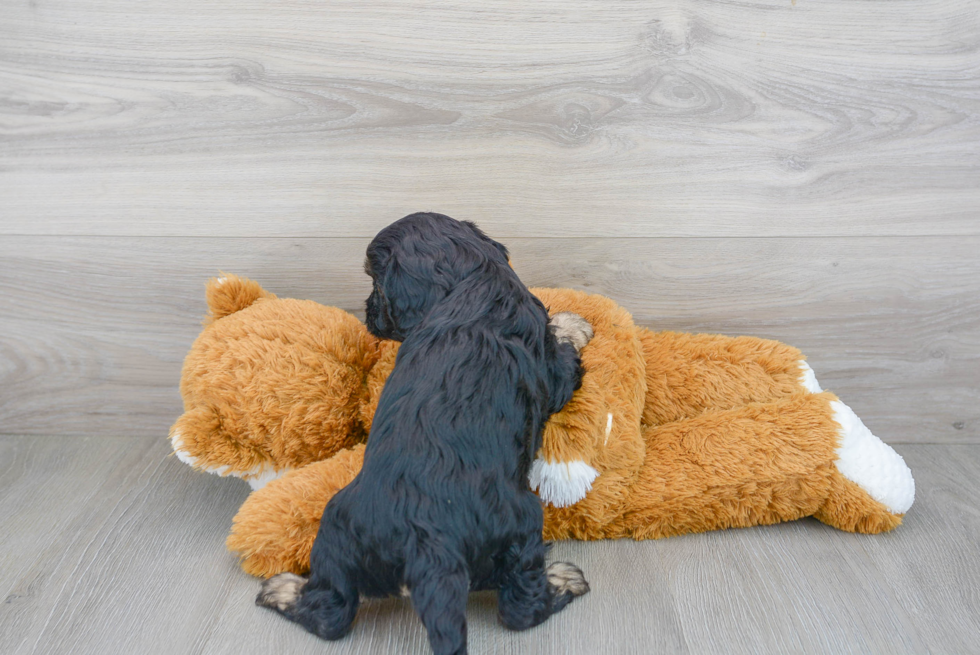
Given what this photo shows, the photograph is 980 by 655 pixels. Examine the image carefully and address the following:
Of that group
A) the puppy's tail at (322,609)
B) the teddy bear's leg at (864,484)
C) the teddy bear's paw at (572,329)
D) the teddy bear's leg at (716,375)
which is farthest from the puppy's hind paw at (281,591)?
the teddy bear's leg at (864,484)

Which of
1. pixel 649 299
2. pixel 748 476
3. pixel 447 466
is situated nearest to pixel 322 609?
pixel 447 466

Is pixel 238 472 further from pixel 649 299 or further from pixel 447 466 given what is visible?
pixel 649 299

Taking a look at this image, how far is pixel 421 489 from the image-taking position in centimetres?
115

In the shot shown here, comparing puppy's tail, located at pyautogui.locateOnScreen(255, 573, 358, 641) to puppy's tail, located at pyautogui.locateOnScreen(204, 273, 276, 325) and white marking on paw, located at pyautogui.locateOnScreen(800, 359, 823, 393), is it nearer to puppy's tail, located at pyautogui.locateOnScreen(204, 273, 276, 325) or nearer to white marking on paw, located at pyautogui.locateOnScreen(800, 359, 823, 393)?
puppy's tail, located at pyautogui.locateOnScreen(204, 273, 276, 325)

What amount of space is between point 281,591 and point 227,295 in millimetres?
680

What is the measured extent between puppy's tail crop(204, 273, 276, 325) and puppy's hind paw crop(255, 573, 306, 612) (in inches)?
24.5

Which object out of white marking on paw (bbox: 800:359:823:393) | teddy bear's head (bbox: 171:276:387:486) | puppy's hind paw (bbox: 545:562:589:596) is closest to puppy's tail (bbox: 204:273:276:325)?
teddy bear's head (bbox: 171:276:387:486)

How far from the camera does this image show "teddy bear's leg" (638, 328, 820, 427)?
1.66 m

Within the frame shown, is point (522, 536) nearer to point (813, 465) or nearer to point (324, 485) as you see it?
point (324, 485)

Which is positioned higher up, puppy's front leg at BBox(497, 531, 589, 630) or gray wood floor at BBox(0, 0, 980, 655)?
gray wood floor at BBox(0, 0, 980, 655)

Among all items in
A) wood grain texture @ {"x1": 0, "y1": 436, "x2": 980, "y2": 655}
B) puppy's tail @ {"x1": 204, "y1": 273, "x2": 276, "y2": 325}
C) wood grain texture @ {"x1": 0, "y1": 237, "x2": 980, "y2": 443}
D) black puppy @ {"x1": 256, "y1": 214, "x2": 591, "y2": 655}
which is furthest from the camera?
wood grain texture @ {"x1": 0, "y1": 237, "x2": 980, "y2": 443}

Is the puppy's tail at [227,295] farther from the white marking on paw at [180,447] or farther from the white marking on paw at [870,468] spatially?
the white marking on paw at [870,468]

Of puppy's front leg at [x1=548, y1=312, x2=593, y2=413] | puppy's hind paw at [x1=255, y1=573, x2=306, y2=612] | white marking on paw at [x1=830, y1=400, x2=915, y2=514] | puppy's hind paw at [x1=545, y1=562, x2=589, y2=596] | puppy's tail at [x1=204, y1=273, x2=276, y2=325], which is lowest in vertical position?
puppy's hind paw at [x1=255, y1=573, x2=306, y2=612]

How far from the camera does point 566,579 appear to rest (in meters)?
1.37
